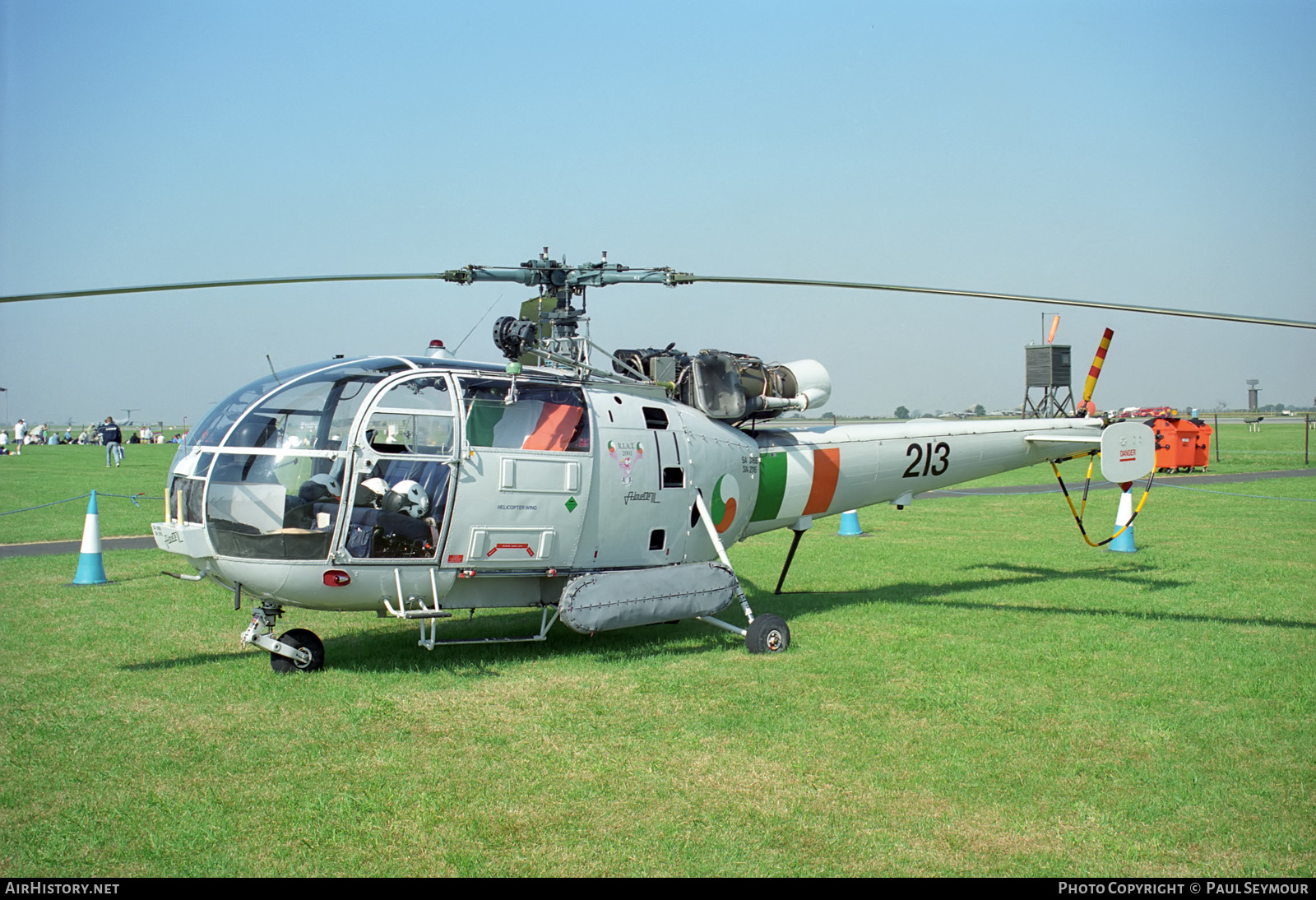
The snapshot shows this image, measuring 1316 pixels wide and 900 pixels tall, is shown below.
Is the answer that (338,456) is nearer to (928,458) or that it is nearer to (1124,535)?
(928,458)

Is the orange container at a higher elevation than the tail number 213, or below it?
below

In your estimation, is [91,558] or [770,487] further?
[91,558]

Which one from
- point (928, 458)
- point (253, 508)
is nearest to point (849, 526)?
point (928, 458)

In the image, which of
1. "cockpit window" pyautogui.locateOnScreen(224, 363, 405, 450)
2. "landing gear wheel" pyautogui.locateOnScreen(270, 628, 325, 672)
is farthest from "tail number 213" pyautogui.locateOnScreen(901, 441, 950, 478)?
"landing gear wheel" pyautogui.locateOnScreen(270, 628, 325, 672)

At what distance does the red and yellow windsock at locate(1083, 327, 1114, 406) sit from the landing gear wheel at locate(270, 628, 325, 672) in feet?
33.3

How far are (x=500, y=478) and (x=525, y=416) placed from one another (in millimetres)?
653

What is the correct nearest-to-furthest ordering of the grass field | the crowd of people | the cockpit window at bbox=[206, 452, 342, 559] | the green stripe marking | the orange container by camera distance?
the grass field < the cockpit window at bbox=[206, 452, 342, 559] < the green stripe marking < the orange container < the crowd of people

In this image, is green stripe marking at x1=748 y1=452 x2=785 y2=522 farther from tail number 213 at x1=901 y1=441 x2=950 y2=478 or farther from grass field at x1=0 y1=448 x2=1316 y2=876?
tail number 213 at x1=901 y1=441 x2=950 y2=478

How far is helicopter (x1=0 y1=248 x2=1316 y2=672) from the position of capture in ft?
25.7

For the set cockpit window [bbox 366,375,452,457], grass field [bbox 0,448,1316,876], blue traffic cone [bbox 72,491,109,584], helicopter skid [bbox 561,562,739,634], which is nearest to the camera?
grass field [bbox 0,448,1316,876]

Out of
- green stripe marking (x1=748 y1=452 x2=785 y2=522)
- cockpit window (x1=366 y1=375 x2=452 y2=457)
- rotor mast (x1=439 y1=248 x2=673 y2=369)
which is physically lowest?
green stripe marking (x1=748 y1=452 x2=785 y2=522)

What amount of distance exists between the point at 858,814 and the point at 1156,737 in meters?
2.72

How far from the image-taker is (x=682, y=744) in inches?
271

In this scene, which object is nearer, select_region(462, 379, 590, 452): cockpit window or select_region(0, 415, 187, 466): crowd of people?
select_region(462, 379, 590, 452): cockpit window
